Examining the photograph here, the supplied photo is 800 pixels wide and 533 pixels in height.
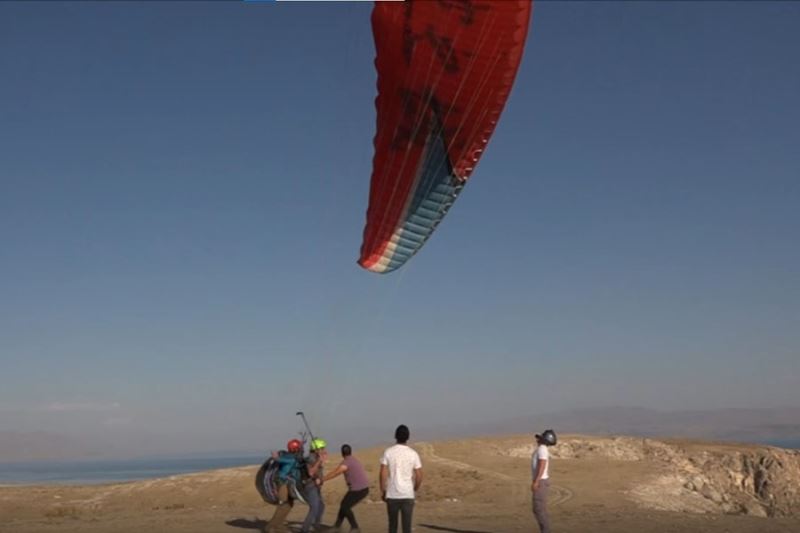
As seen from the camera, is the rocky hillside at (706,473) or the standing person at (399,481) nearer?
the standing person at (399,481)

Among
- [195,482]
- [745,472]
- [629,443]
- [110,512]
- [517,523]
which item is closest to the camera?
[517,523]

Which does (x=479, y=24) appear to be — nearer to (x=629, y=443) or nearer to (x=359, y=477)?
(x=359, y=477)

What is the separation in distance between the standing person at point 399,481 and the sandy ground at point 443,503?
4.22 metres

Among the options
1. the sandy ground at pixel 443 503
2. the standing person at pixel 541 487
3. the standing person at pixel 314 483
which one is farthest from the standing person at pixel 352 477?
the standing person at pixel 541 487

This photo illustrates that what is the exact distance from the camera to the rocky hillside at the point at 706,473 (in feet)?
77.5

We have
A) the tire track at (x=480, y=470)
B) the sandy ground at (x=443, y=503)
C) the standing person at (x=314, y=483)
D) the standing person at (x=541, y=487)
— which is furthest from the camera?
the tire track at (x=480, y=470)

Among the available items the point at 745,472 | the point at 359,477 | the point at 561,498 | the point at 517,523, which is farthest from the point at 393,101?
the point at 745,472

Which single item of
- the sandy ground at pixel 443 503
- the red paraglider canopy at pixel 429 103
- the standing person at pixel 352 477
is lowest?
the sandy ground at pixel 443 503

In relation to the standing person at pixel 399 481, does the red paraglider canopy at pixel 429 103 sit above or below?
above

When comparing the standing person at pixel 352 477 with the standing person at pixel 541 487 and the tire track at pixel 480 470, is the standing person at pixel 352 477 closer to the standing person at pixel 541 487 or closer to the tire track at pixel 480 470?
the standing person at pixel 541 487

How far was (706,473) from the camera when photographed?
28312 mm

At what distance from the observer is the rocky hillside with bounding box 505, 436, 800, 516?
23.6m

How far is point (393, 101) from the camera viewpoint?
48.8ft

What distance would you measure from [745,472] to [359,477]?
20.0 m
